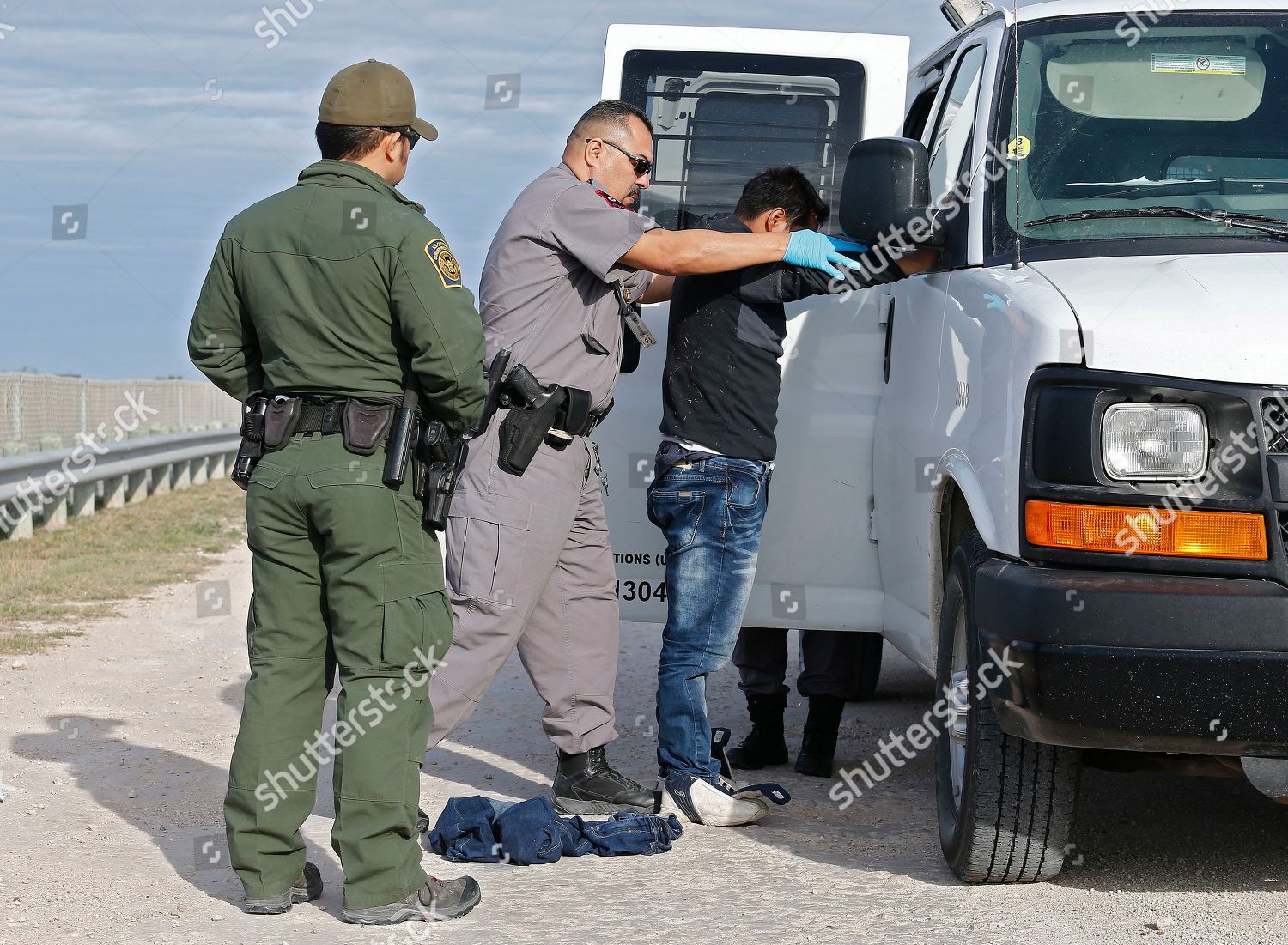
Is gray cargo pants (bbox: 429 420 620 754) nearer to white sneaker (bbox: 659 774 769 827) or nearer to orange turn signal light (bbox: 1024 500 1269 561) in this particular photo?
white sneaker (bbox: 659 774 769 827)

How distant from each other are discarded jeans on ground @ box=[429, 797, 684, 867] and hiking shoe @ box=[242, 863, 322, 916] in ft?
1.57

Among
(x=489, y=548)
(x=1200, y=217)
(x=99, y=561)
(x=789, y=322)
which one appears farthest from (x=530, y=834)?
(x=99, y=561)

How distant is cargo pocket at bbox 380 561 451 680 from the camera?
163 inches

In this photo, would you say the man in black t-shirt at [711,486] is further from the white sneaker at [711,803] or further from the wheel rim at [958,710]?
the wheel rim at [958,710]

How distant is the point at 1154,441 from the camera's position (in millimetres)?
3719

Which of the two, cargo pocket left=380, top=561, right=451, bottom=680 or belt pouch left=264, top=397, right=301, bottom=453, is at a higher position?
belt pouch left=264, top=397, right=301, bottom=453

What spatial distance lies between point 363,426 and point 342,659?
2.00ft

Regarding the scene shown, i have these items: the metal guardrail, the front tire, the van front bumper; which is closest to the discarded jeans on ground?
the front tire

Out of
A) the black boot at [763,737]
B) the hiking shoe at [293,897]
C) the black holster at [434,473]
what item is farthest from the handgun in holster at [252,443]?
the black boot at [763,737]

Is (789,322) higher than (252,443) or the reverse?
higher

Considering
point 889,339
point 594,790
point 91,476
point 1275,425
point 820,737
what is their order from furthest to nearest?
point 91,476 → point 820,737 → point 594,790 → point 889,339 → point 1275,425

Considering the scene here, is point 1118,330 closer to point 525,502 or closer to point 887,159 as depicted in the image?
point 887,159

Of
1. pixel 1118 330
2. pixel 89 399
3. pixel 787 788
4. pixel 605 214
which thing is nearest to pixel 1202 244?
pixel 1118 330

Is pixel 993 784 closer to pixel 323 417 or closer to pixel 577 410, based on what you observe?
pixel 577 410
